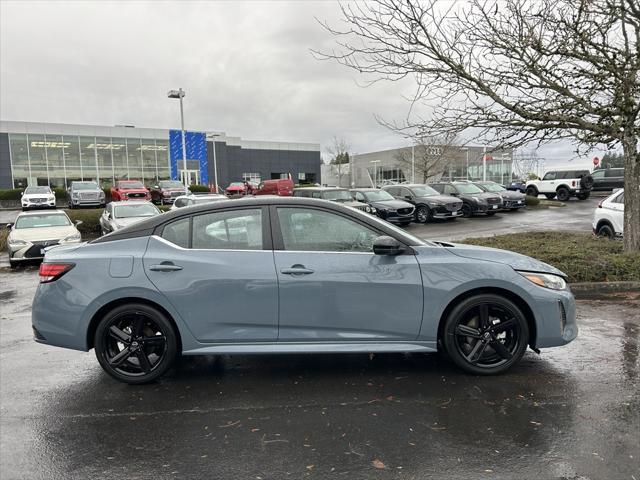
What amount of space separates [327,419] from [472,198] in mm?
20461

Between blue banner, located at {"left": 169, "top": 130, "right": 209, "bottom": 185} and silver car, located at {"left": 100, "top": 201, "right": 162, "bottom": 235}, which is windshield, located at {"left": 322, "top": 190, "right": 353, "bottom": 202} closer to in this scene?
silver car, located at {"left": 100, "top": 201, "right": 162, "bottom": 235}

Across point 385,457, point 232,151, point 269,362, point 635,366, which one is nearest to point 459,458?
point 385,457

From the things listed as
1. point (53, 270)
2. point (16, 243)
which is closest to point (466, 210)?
point (16, 243)

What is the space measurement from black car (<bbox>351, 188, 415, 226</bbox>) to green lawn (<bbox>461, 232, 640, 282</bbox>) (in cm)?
920

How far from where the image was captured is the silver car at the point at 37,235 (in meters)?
12.4

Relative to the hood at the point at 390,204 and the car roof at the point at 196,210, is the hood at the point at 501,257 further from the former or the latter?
the hood at the point at 390,204

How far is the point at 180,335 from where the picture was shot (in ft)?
13.7

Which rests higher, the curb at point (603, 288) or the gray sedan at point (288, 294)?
the gray sedan at point (288, 294)

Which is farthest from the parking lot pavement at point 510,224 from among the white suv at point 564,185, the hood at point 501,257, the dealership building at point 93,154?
the dealership building at point 93,154

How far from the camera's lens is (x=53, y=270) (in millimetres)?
4172

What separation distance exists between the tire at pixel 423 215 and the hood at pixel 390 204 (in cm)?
114

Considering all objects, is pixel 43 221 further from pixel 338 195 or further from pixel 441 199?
pixel 441 199

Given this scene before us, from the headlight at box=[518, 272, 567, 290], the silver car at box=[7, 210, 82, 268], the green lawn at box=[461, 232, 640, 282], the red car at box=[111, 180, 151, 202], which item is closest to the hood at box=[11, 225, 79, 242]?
the silver car at box=[7, 210, 82, 268]

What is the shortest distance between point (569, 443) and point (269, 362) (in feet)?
8.95
